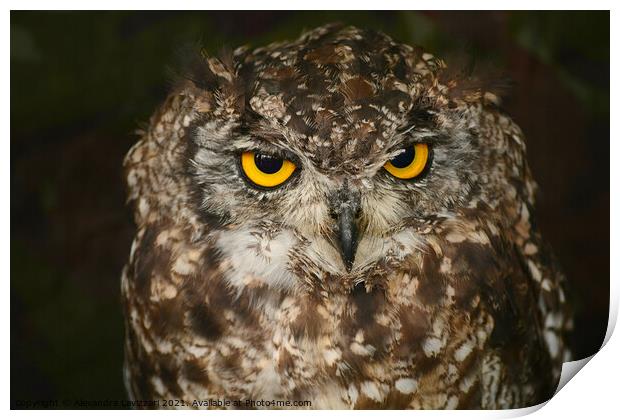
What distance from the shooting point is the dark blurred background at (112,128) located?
1382 mm

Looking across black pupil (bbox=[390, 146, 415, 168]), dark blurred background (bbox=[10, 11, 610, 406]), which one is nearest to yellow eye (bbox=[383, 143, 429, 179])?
black pupil (bbox=[390, 146, 415, 168])

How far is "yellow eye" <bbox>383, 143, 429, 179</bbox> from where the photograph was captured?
1.23 metres

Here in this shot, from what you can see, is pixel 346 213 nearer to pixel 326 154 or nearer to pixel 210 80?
pixel 326 154

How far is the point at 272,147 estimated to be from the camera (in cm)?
121

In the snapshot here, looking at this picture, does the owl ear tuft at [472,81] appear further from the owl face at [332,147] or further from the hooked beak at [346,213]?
the hooked beak at [346,213]

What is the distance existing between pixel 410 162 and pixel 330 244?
21 cm

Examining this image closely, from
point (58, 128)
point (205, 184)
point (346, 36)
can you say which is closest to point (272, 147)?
point (205, 184)

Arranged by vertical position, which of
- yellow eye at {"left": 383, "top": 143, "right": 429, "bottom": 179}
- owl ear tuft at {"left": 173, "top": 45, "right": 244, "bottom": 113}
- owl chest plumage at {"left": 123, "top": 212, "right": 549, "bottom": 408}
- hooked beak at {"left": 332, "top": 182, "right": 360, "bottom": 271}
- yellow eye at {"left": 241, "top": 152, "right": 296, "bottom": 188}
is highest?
owl ear tuft at {"left": 173, "top": 45, "right": 244, "bottom": 113}

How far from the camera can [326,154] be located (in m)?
1.18

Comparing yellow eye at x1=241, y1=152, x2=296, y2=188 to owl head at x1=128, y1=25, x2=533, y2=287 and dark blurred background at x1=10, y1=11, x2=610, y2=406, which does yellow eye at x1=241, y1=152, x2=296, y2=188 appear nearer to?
owl head at x1=128, y1=25, x2=533, y2=287

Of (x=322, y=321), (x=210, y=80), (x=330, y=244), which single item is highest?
(x=210, y=80)

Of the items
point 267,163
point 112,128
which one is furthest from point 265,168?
point 112,128

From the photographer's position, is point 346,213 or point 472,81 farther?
point 472,81

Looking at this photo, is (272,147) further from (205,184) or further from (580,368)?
(580,368)
